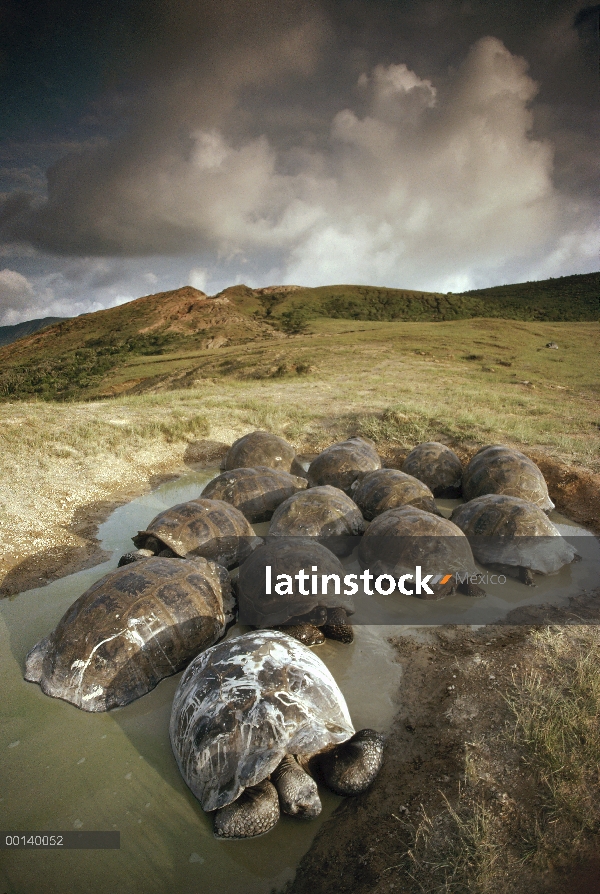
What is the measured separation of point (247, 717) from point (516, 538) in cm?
460

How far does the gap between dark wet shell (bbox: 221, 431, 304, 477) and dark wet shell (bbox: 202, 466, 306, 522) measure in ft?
4.38

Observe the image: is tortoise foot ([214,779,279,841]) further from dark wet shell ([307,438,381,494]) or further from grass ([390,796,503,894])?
dark wet shell ([307,438,381,494])

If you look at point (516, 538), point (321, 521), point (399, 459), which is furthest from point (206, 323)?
point (516, 538)

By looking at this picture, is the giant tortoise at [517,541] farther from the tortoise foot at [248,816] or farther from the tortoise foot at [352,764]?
the tortoise foot at [248,816]

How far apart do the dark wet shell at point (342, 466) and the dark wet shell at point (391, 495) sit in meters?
0.79

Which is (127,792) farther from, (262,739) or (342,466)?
(342,466)

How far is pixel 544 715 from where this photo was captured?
370 centimetres

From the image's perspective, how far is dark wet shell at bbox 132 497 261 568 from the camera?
6230 mm

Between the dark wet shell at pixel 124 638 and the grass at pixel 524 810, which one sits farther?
the dark wet shell at pixel 124 638

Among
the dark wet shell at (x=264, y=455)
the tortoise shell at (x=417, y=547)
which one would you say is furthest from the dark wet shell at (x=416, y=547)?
the dark wet shell at (x=264, y=455)

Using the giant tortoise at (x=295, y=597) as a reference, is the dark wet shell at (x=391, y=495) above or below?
above

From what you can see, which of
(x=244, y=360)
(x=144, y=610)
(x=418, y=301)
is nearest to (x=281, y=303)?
(x=418, y=301)

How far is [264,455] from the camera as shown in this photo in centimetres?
1006

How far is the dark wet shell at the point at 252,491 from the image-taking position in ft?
26.6
